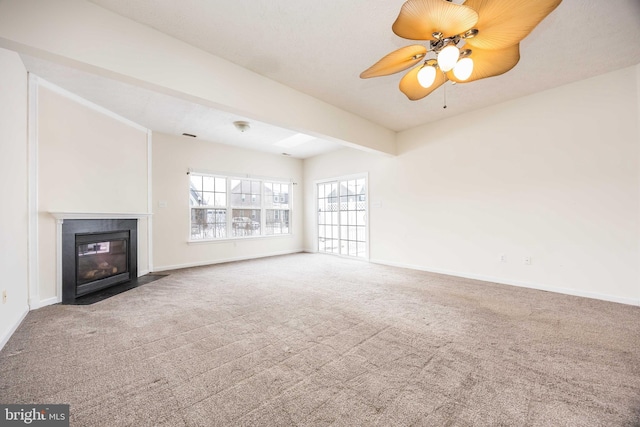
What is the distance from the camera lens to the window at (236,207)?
18.1 ft

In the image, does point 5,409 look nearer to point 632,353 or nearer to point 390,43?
point 390,43

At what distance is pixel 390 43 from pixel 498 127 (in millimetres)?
2521

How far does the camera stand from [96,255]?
3.76 metres

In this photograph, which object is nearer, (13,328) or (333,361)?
(333,361)

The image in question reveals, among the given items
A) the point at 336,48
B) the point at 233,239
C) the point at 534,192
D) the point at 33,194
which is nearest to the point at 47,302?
the point at 33,194

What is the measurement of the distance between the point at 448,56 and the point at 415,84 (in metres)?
0.59

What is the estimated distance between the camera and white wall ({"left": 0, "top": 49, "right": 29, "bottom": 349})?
2.19 m

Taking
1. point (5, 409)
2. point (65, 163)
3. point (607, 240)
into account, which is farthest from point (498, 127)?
point (65, 163)

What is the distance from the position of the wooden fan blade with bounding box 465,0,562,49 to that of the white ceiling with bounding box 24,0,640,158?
2.51 feet

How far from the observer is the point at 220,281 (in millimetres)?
4094

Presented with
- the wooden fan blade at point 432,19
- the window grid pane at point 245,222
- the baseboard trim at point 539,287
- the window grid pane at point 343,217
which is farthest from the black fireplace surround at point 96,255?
the baseboard trim at point 539,287

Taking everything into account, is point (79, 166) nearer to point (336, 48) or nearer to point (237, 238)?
point (237, 238)

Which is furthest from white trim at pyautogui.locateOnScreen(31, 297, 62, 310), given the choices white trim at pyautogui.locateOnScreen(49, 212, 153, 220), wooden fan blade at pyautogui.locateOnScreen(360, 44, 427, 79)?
wooden fan blade at pyautogui.locateOnScreen(360, 44, 427, 79)

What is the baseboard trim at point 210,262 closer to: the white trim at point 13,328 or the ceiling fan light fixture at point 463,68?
the white trim at point 13,328
